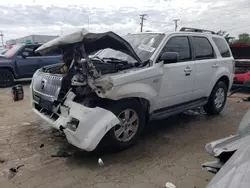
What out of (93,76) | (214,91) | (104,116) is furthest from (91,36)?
(214,91)

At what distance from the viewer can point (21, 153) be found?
13.1 ft

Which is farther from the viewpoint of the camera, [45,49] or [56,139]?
[56,139]

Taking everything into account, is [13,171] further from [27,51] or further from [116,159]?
[27,51]

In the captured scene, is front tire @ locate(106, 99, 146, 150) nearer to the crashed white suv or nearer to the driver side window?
the crashed white suv

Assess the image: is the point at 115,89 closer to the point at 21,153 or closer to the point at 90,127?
the point at 90,127

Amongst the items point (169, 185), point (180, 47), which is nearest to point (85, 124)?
point (169, 185)

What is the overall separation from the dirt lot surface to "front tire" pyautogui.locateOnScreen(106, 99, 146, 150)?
0.18 metres

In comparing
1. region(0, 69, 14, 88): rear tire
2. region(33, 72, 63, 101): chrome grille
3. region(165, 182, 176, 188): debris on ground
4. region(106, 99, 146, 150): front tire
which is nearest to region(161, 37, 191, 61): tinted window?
region(106, 99, 146, 150): front tire

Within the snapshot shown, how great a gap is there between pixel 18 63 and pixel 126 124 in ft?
25.8

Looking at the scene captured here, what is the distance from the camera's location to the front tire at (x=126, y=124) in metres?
3.77

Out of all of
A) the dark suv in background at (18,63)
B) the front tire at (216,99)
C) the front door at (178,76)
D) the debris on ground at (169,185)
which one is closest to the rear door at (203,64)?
the front door at (178,76)

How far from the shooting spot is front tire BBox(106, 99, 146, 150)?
12.4 feet

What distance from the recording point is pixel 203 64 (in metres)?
5.31

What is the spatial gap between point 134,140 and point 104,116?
867mm
